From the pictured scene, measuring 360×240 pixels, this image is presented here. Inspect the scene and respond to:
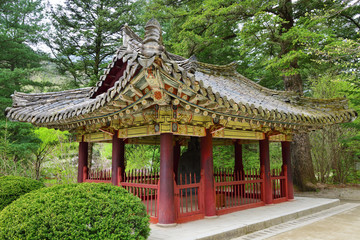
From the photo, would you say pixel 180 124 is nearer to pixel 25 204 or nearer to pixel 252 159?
pixel 25 204

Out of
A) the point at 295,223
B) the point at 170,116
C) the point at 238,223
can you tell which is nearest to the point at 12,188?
the point at 170,116

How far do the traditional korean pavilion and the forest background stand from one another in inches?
120

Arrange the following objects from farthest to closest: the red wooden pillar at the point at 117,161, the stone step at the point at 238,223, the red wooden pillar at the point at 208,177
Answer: the red wooden pillar at the point at 117,161 < the red wooden pillar at the point at 208,177 < the stone step at the point at 238,223

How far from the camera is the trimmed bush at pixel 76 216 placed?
3.28m

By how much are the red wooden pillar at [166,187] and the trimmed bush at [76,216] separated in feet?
4.08

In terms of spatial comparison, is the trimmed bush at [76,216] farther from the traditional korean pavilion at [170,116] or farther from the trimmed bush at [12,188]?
the trimmed bush at [12,188]

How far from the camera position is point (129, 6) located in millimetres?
17609

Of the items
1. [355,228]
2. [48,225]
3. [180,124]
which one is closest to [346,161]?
[355,228]

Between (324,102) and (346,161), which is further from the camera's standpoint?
(346,161)

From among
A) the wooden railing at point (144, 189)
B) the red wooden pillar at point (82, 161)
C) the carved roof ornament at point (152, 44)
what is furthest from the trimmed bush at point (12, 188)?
the carved roof ornament at point (152, 44)

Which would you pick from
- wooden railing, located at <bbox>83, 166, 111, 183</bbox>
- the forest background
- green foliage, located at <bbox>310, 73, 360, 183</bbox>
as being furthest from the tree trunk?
wooden railing, located at <bbox>83, 166, 111, 183</bbox>

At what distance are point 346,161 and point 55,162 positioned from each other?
50.5 ft

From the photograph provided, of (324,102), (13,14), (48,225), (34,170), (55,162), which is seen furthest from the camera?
(13,14)

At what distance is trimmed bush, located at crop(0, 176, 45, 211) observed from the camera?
5695 millimetres
